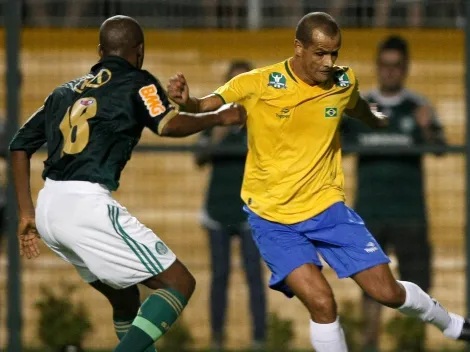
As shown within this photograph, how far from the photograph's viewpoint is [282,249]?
22.8 feet

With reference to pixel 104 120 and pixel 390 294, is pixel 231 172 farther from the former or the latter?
pixel 104 120

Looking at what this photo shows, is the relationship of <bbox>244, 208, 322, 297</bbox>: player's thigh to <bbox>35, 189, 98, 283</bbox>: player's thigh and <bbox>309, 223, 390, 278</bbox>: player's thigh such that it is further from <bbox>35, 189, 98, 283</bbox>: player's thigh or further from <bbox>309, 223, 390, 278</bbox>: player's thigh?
<bbox>35, 189, 98, 283</bbox>: player's thigh

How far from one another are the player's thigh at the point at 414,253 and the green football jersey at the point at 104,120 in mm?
3774

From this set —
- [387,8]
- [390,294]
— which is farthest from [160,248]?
[387,8]

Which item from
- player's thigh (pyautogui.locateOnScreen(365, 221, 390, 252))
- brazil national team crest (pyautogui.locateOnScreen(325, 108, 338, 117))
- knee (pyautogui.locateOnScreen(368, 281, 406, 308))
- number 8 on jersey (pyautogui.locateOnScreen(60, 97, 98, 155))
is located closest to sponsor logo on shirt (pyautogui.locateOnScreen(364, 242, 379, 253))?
knee (pyautogui.locateOnScreen(368, 281, 406, 308))

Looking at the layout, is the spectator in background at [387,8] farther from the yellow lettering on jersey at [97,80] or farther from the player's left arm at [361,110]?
the yellow lettering on jersey at [97,80]

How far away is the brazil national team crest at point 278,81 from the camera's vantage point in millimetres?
6996

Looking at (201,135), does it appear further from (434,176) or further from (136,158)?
(434,176)

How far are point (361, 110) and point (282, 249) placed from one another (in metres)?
1.01

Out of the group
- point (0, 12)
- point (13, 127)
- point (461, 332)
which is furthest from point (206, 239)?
point (461, 332)

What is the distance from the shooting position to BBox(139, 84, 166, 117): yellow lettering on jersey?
6.35 meters

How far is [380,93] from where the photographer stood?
381 inches

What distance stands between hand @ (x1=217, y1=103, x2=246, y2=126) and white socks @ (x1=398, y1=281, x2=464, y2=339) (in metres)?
1.36

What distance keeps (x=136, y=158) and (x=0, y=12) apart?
5.47ft
